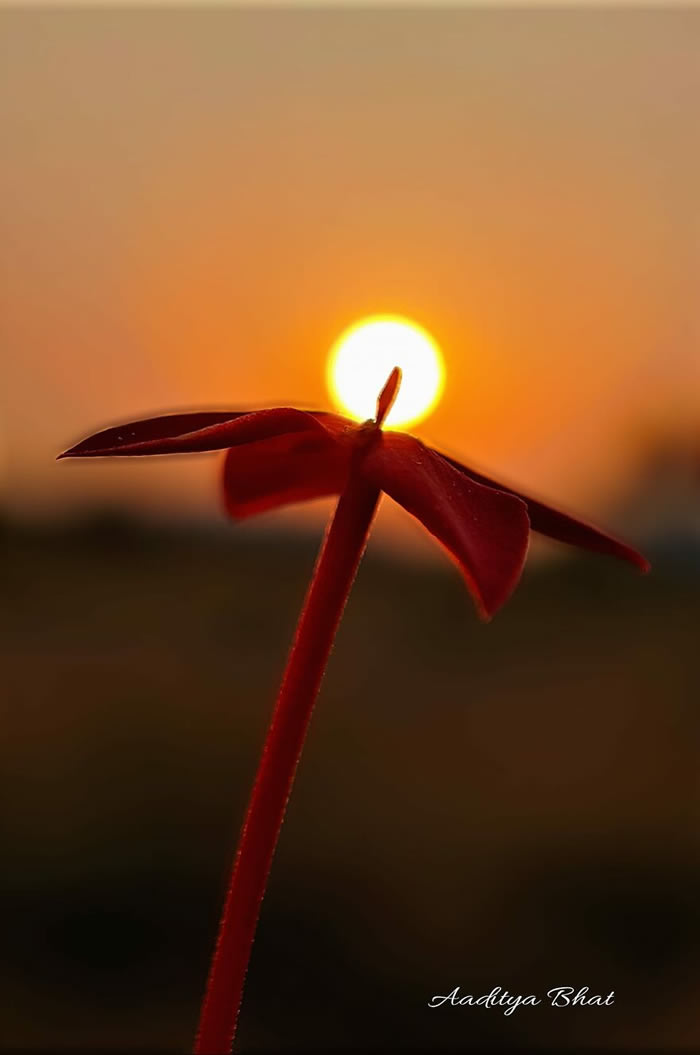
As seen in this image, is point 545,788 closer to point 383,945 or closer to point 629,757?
point 629,757

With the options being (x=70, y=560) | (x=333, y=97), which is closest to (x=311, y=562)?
(x=70, y=560)

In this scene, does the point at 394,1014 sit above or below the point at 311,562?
below

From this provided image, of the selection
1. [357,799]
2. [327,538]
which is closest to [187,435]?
[327,538]

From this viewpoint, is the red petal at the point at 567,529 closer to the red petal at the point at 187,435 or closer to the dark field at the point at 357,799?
the red petal at the point at 187,435

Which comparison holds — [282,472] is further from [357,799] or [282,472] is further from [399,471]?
[357,799]

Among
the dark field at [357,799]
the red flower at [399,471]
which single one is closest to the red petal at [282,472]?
the red flower at [399,471]

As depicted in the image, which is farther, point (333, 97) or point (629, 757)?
point (629, 757)
